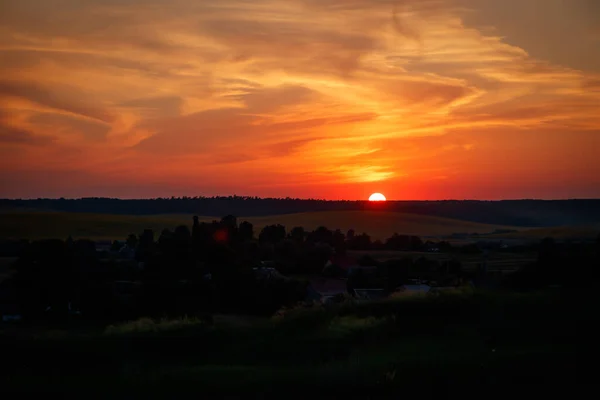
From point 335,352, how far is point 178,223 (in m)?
91.5

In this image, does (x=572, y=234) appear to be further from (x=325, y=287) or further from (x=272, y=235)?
(x=325, y=287)

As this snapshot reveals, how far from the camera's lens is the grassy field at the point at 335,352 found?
1119 centimetres

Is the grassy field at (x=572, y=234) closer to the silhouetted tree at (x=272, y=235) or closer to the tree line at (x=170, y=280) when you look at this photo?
the tree line at (x=170, y=280)

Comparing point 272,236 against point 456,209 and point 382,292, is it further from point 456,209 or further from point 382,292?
point 456,209

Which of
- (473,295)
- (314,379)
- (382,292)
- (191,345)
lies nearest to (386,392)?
(314,379)

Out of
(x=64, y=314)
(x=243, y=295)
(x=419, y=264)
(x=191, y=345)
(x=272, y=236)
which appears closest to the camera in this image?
(x=191, y=345)

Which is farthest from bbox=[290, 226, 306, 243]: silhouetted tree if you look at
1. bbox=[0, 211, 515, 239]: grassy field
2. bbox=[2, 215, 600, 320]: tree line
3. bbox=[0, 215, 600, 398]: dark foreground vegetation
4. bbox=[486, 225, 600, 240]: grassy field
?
bbox=[0, 215, 600, 398]: dark foreground vegetation

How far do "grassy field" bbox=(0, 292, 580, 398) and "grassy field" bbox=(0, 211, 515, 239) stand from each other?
68.0 metres

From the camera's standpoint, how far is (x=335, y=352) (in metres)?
14.0

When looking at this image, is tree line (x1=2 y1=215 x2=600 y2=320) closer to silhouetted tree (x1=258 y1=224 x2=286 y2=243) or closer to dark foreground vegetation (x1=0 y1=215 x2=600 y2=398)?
dark foreground vegetation (x1=0 y1=215 x2=600 y2=398)

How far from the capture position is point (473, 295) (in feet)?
55.9

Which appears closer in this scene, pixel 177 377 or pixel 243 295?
pixel 177 377

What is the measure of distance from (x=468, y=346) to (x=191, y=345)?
5.73 metres

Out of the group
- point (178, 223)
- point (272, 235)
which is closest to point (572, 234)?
point (272, 235)
